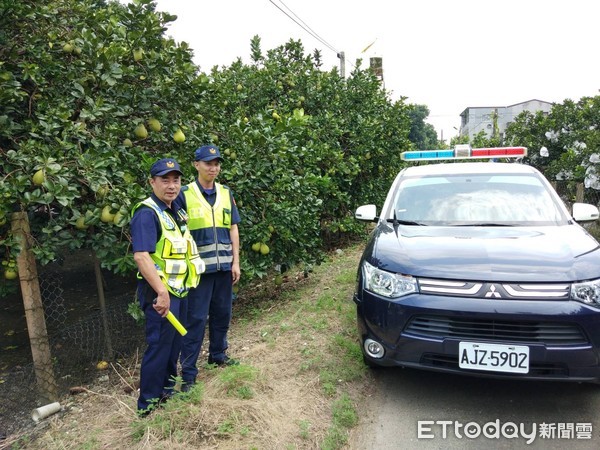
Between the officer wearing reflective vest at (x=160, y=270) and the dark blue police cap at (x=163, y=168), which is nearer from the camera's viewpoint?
the officer wearing reflective vest at (x=160, y=270)

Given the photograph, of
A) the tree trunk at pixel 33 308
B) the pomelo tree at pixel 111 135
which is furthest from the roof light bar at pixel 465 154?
the tree trunk at pixel 33 308

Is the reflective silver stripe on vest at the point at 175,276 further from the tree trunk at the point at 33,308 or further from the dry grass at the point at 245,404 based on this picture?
the tree trunk at the point at 33,308

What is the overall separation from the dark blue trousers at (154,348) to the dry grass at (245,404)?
17cm

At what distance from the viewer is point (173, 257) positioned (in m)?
2.79

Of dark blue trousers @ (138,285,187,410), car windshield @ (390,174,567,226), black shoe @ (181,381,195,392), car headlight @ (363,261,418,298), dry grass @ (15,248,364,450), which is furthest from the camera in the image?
car windshield @ (390,174,567,226)

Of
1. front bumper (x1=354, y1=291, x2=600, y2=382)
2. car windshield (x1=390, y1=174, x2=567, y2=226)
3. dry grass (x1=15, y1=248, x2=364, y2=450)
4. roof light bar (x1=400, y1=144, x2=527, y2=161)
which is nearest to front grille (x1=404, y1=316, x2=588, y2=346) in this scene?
front bumper (x1=354, y1=291, x2=600, y2=382)

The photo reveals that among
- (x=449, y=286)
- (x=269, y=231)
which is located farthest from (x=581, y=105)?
(x=449, y=286)

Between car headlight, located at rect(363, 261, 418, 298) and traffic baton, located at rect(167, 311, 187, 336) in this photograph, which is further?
car headlight, located at rect(363, 261, 418, 298)

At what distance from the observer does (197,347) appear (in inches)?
127

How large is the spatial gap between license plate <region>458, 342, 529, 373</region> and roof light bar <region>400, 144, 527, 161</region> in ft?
12.8

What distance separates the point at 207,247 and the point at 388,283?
4.44 ft

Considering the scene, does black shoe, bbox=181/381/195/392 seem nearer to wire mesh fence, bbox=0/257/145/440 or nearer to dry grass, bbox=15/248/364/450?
dry grass, bbox=15/248/364/450

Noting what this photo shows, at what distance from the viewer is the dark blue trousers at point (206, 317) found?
10.5 ft

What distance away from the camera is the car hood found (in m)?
2.77
